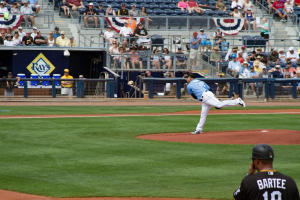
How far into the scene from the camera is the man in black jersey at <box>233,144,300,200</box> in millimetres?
4910

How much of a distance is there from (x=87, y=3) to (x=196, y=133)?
18.8m

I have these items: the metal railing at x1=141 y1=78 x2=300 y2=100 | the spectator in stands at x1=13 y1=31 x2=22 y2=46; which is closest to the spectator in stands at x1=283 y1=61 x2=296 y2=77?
the metal railing at x1=141 y1=78 x2=300 y2=100

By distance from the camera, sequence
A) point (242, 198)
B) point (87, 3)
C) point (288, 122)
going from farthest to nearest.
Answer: point (87, 3) → point (288, 122) → point (242, 198)

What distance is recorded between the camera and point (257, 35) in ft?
109

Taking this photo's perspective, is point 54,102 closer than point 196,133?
No

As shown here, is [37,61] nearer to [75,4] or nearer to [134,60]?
[75,4]

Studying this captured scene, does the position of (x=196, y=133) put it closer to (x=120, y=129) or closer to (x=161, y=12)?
(x=120, y=129)

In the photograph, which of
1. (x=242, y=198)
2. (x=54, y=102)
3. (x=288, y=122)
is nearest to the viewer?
(x=242, y=198)

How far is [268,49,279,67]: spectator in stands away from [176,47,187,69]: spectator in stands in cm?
437

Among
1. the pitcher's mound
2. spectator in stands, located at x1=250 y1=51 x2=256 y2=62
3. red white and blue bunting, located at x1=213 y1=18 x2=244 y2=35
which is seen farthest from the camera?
red white and blue bunting, located at x1=213 y1=18 x2=244 y2=35

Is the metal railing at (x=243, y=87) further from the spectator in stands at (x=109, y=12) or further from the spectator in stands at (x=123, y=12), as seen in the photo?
the spectator in stands at (x=109, y=12)

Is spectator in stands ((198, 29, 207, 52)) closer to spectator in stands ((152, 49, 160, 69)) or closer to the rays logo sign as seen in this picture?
spectator in stands ((152, 49, 160, 69))

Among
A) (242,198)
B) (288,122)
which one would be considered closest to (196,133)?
(288,122)

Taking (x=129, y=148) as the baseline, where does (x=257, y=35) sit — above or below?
above
